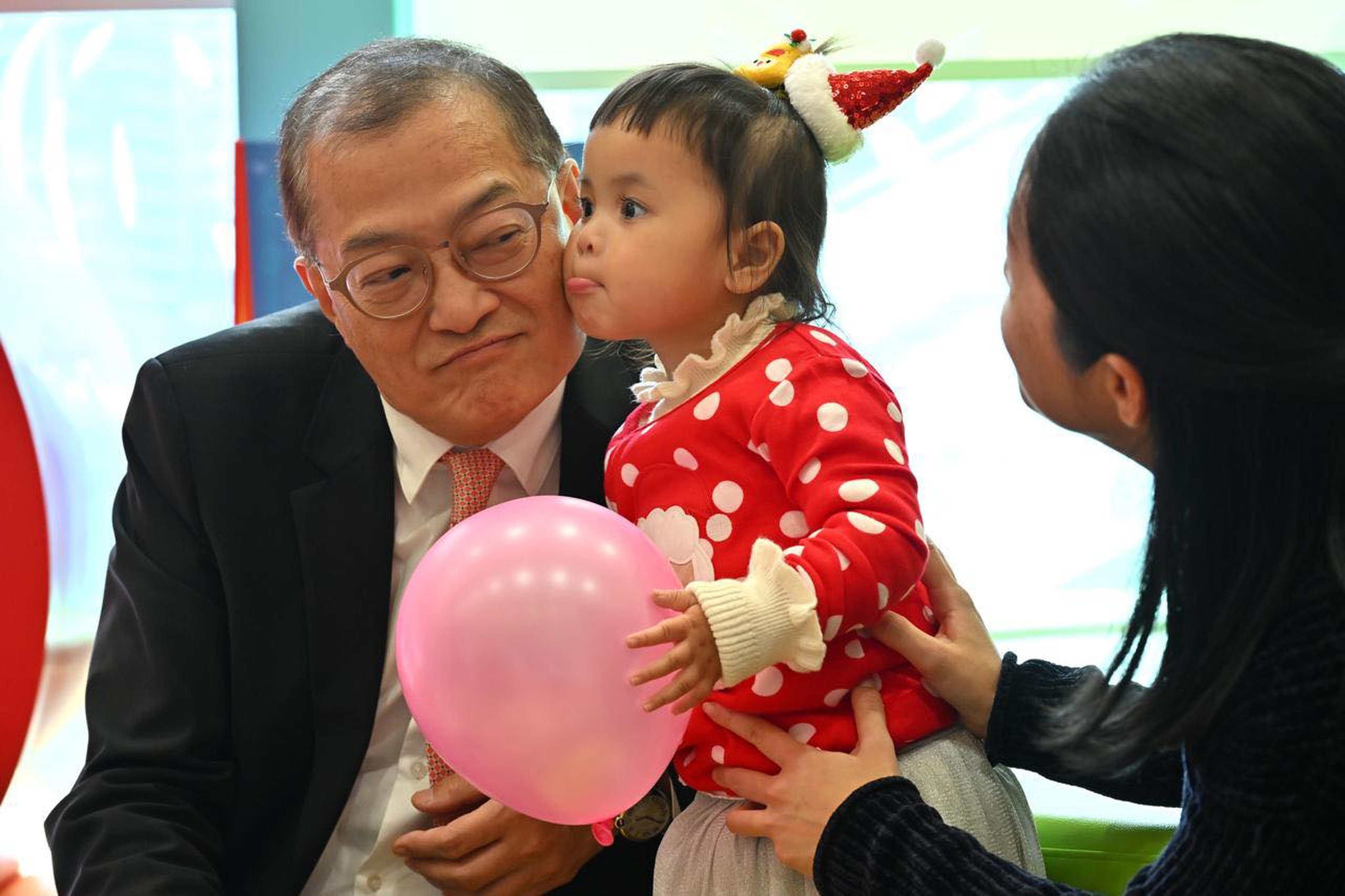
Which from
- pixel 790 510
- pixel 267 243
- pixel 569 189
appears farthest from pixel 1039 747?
pixel 267 243

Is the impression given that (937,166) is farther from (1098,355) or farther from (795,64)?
(1098,355)

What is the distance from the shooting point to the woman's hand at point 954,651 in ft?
5.13

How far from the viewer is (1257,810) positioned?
3.72ft

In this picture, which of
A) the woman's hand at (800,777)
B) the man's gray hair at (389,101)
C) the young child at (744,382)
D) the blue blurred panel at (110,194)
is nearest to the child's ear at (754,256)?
the young child at (744,382)

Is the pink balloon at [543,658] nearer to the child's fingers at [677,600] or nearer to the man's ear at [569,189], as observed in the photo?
the child's fingers at [677,600]

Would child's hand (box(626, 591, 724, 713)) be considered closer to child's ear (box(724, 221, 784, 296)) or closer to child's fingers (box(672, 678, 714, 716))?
child's fingers (box(672, 678, 714, 716))

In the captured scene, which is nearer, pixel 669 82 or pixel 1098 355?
pixel 1098 355

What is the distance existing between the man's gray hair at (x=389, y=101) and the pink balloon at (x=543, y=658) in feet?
2.09

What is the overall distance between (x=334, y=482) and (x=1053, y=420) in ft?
3.30

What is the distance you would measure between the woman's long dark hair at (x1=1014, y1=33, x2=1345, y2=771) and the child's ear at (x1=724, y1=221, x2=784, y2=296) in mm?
399

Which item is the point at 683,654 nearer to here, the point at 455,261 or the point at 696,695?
the point at 696,695

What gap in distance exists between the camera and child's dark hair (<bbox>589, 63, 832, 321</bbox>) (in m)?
1.56

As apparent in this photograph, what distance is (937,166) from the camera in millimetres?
3832

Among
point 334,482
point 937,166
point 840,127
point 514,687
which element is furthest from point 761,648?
point 937,166
